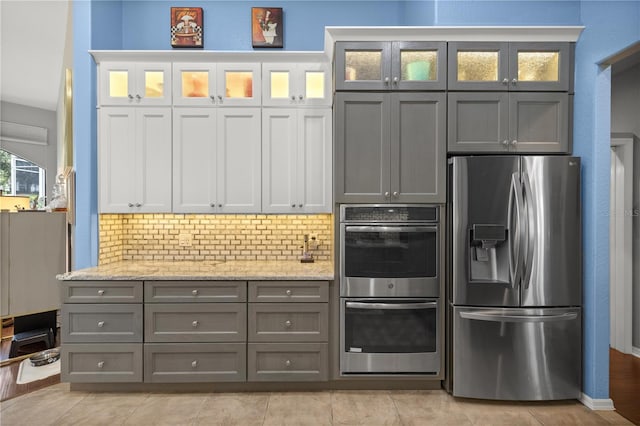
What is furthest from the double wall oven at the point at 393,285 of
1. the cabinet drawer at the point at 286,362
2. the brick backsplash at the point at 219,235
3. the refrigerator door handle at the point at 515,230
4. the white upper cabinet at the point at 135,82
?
the white upper cabinet at the point at 135,82

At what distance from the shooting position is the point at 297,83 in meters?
3.25

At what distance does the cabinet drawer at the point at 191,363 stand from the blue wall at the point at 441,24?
1.05 metres

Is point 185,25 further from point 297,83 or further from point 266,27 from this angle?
point 297,83

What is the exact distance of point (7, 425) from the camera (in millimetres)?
2482

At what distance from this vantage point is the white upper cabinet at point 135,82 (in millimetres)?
3217

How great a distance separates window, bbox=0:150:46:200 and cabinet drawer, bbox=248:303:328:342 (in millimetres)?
3116

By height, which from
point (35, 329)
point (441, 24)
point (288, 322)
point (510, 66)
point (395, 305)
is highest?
point (441, 24)

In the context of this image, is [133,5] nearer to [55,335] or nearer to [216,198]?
[216,198]

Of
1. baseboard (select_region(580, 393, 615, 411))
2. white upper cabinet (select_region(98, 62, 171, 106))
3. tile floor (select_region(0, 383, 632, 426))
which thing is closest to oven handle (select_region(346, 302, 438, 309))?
tile floor (select_region(0, 383, 632, 426))

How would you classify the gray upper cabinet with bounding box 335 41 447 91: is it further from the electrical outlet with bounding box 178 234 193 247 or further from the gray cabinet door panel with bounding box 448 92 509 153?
the electrical outlet with bounding box 178 234 193 247

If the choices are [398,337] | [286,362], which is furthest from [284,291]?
[398,337]

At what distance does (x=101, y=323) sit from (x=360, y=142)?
7.92ft

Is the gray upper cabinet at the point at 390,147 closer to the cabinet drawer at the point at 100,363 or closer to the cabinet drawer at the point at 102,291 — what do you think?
the cabinet drawer at the point at 102,291

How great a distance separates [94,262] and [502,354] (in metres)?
3.36
